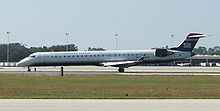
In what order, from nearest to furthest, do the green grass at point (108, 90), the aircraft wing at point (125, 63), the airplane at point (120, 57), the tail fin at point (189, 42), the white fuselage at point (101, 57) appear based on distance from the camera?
the green grass at point (108, 90) < the aircraft wing at point (125, 63) < the airplane at point (120, 57) < the white fuselage at point (101, 57) < the tail fin at point (189, 42)

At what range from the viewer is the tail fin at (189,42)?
65.9 meters

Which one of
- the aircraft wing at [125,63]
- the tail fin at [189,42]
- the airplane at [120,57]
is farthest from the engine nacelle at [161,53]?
the tail fin at [189,42]

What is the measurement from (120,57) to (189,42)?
948 centimetres

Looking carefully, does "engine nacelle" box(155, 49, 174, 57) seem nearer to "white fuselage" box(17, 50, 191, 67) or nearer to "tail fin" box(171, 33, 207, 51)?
"white fuselage" box(17, 50, 191, 67)

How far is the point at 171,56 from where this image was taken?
64.8 metres

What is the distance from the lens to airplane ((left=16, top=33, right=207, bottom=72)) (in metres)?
64.0

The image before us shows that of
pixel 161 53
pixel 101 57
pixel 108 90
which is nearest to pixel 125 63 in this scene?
pixel 101 57

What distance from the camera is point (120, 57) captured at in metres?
64.9

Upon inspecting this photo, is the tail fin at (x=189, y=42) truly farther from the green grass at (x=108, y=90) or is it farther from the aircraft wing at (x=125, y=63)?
the green grass at (x=108, y=90)

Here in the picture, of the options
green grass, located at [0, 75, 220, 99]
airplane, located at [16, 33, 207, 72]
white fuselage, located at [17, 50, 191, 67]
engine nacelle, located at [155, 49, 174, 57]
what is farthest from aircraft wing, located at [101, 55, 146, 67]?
green grass, located at [0, 75, 220, 99]

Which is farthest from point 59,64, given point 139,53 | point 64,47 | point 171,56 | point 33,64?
point 64,47

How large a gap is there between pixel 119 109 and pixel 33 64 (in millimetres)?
51925

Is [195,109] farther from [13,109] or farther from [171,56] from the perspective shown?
[171,56]

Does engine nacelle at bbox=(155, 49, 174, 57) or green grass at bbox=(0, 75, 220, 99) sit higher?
engine nacelle at bbox=(155, 49, 174, 57)
